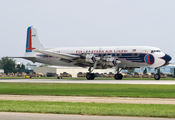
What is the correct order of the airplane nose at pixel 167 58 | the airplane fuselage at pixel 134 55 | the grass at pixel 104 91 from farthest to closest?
the airplane fuselage at pixel 134 55 < the airplane nose at pixel 167 58 < the grass at pixel 104 91

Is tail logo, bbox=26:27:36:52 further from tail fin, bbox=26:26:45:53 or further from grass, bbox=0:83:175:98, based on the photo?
grass, bbox=0:83:175:98

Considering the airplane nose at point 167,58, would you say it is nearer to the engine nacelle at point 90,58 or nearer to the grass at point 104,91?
the engine nacelle at point 90,58

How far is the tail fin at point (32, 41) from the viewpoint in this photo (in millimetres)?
66938

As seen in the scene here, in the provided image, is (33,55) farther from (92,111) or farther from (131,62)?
(92,111)

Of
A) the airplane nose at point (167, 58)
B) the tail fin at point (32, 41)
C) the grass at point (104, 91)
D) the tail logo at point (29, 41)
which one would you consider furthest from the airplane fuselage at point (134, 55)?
the grass at point (104, 91)

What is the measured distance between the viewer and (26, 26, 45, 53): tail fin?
66.9 metres

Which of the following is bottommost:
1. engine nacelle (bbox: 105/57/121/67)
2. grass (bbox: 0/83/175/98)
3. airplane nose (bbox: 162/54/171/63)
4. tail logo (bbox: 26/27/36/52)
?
grass (bbox: 0/83/175/98)

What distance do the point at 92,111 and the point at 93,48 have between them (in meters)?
42.3

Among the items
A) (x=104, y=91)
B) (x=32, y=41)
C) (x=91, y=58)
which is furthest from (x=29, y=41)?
(x=104, y=91)

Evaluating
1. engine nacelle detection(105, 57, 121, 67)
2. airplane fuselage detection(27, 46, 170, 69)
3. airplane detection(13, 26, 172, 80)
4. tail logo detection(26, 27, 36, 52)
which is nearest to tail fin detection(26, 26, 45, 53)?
tail logo detection(26, 27, 36, 52)

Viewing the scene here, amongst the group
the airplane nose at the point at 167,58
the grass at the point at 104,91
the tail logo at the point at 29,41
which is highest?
the tail logo at the point at 29,41

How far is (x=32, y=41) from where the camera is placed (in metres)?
67.4

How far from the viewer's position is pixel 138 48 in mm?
55688

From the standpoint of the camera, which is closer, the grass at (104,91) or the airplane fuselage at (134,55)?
the grass at (104,91)
